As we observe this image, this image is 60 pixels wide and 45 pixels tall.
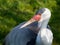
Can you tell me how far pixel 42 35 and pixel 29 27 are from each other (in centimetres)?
34

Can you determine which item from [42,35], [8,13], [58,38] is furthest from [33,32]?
[58,38]

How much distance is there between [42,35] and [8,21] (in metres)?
1.98

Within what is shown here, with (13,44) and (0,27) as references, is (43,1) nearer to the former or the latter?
(0,27)

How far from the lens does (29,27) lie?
3.08 metres

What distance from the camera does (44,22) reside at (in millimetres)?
3205

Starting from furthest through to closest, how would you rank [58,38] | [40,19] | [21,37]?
[58,38], [40,19], [21,37]

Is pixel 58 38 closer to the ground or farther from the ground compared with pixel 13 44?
closer to the ground

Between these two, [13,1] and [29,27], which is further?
[13,1]

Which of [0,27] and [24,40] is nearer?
[24,40]

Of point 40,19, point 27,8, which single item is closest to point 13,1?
point 27,8

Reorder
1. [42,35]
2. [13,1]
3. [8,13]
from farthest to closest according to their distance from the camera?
[8,13], [13,1], [42,35]

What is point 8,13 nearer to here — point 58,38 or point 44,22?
point 58,38

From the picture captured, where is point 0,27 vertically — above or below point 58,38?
above

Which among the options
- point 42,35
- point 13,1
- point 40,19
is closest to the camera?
point 42,35
